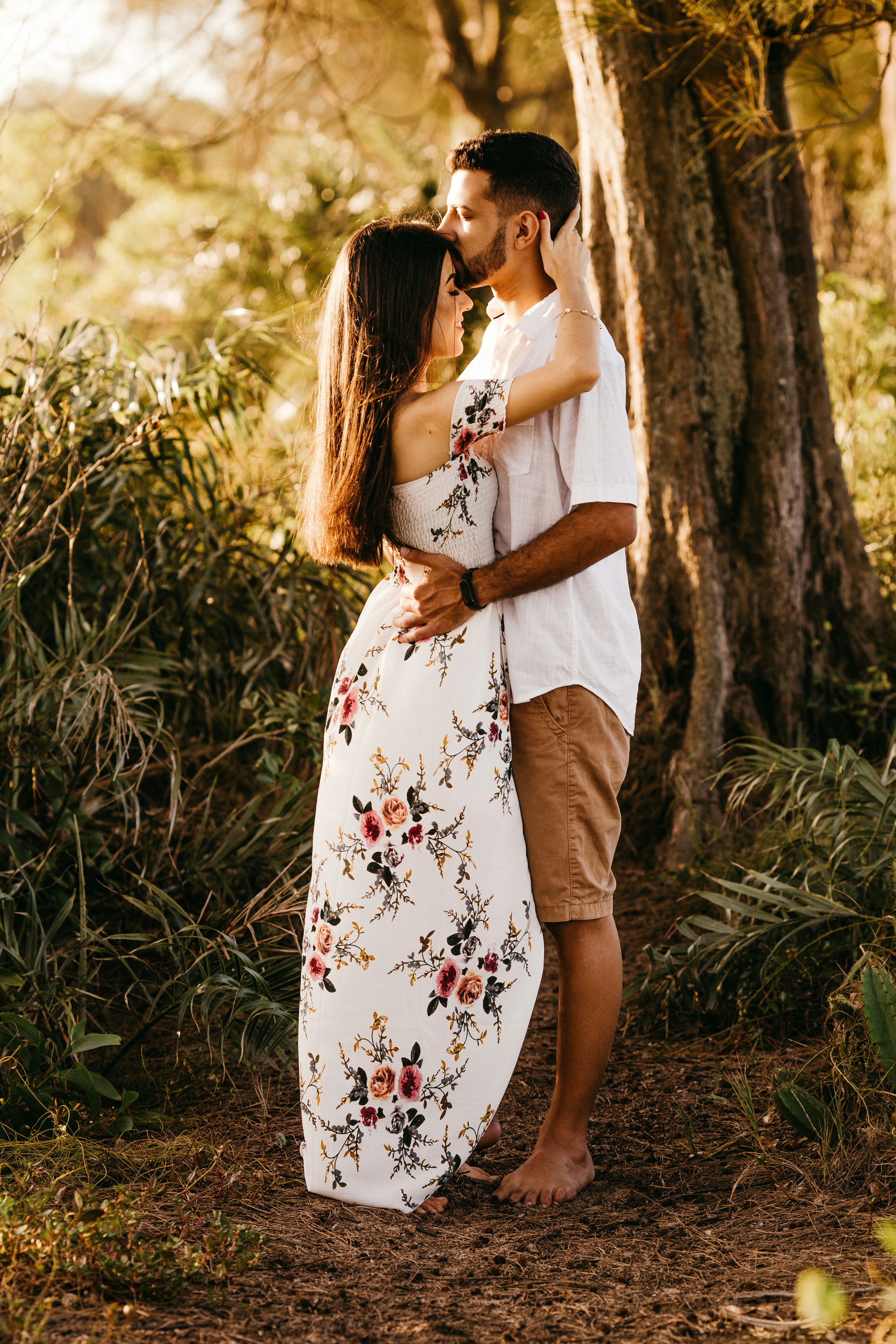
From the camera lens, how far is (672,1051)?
2.73 metres

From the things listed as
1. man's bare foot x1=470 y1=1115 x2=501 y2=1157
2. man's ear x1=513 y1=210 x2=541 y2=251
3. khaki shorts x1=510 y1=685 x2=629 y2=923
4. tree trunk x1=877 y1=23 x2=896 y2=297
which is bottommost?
man's bare foot x1=470 y1=1115 x2=501 y2=1157

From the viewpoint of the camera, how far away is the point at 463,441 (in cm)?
202

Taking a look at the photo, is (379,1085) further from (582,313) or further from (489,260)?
(489,260)

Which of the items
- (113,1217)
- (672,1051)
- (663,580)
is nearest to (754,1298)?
(113,1217)

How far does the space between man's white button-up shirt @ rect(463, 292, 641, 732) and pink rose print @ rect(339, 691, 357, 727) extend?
0.30m

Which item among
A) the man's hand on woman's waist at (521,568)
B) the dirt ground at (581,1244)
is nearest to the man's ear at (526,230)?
the man's hand on woman's waist at (521,568)

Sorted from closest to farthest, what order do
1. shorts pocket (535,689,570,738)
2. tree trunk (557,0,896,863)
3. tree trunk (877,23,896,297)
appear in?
1. shorts pocket (535,689,570,738)
2. tree trunk (557,0,896,863)
3. tree trunk (877,23,896,297)

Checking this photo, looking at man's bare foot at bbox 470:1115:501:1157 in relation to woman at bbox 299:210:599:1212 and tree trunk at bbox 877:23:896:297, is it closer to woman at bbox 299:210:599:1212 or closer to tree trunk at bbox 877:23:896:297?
woman at bbox 299:210:599:1212

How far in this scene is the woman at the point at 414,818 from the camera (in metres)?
2.05

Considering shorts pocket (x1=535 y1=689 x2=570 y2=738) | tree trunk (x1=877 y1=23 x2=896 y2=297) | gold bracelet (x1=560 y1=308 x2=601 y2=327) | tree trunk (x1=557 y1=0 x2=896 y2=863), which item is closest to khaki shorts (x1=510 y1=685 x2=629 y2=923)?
shorts pocket (x1=535 y1=689 x2=570 y2=738)

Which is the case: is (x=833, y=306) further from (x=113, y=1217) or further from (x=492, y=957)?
(x=113, y=1217)

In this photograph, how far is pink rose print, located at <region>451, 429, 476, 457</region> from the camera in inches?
79.0

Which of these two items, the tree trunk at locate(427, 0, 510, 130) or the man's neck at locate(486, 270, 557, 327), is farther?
the tree trunk at locate(427, 0, 510, 130)

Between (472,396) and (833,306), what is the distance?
480 centimetres
